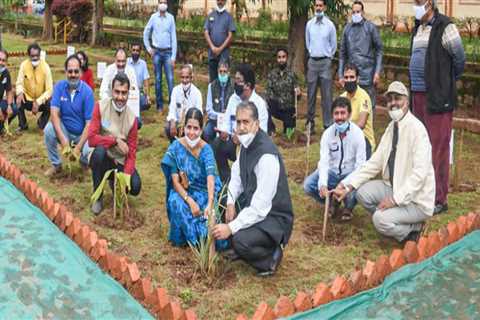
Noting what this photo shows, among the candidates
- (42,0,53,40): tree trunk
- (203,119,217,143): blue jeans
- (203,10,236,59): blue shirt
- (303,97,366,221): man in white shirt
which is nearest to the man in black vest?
(303,97,366,221): man in white shirt

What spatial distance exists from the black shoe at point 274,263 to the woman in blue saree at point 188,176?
606 mm

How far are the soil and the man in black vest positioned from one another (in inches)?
42.3

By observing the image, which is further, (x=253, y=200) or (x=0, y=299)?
(x=253, y=200)

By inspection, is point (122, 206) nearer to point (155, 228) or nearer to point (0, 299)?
point (155, 228)

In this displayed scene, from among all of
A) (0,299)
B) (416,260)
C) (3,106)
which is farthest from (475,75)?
(0,299)

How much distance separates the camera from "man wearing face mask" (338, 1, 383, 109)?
279 inches

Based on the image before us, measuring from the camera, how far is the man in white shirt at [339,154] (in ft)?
16.3

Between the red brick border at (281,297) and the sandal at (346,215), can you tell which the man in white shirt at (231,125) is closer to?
the sandal at (346,215)

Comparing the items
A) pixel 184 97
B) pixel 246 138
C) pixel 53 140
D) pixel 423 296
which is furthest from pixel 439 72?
pixel 53 140

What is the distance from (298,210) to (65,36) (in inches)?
675

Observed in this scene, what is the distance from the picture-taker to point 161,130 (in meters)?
8.06

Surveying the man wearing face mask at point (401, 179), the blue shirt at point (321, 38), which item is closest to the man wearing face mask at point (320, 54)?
the blue shirt at point (321, 38)

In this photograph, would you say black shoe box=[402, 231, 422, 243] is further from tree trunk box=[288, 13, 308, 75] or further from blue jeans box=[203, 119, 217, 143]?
tree trunk box=[288, 13, 308, 75]

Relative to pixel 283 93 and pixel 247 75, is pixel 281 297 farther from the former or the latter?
pixel 283 93
